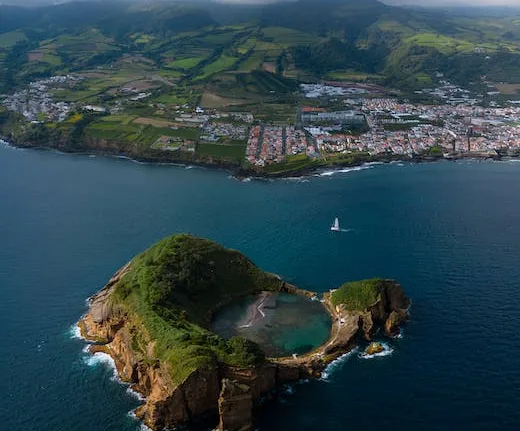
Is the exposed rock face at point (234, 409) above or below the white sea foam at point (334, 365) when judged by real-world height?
above

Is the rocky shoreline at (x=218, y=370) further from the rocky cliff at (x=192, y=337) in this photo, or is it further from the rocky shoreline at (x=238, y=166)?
the rocky shoreline at (x=238, y=166)

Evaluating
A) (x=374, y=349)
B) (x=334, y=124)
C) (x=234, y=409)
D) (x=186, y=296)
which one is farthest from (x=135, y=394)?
(x=334, y=124)

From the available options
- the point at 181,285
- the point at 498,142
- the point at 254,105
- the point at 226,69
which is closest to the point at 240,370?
the point at 181,285

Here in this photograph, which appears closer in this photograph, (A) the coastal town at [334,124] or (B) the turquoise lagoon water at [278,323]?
(B) the turquoise lagoon water at [278,323]

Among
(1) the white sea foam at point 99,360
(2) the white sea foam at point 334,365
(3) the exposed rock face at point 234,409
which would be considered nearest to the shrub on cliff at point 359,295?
(2) the white sea foam at point 334,365

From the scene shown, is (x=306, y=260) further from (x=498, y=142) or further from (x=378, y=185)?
(x=498, y=142)

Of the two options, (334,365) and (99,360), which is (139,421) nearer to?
(99,360)

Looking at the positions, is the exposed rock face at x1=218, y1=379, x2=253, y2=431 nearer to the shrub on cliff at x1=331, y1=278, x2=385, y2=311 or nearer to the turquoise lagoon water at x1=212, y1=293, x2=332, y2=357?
the turquoise lagoon water at x1=212, y1=293, x2=332, y2=357

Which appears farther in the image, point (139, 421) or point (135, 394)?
point (135, 394)

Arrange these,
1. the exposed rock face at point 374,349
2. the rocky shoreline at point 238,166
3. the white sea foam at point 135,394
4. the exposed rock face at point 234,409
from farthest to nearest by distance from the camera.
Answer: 1. the rocky shoreline at point 238,166
2. the exposed rock face at point 374,349
3. the white sea foam at point 135,394
4. the exposed rock face at point 234,409
